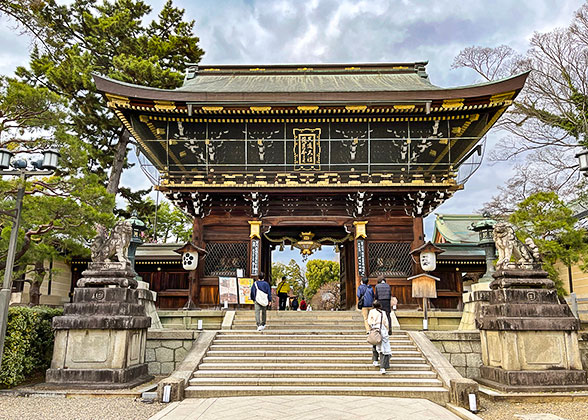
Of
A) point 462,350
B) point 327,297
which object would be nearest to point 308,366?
point 462,350

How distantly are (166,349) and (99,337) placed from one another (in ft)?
6.70

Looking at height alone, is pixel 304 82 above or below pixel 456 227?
above

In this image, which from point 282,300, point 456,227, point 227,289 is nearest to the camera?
point 227,289

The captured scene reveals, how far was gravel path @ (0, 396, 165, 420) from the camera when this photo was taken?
6.27 meters

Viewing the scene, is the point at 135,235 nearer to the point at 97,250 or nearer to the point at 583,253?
the point at 97,250

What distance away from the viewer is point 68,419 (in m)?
6.13

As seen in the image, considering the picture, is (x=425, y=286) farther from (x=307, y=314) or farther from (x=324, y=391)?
(x=324, y=391)

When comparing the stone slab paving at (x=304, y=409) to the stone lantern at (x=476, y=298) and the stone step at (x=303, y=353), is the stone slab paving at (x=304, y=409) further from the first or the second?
the stone lantern at (x=476, y=298)

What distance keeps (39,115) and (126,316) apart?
7481 millimetres

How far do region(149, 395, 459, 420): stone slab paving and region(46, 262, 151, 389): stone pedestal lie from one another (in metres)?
1.92

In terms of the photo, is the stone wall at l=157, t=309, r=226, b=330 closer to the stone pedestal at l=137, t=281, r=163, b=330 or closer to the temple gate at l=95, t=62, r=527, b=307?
the stone pedestal at l=137, t=281, r=163, b=330

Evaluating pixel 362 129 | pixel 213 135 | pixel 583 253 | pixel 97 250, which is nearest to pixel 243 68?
pixel 213 135

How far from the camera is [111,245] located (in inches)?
366

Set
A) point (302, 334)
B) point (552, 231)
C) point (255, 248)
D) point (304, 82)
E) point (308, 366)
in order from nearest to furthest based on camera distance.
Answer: point (308, 366)
point (302, 334)
point (255, 248)
point (552, 231)
point (304, 82)
